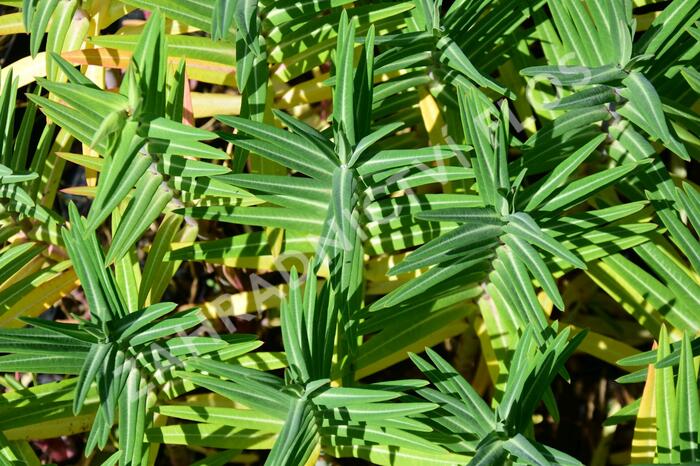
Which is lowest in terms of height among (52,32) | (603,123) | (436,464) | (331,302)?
(436,464)

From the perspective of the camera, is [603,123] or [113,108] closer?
[113,108]

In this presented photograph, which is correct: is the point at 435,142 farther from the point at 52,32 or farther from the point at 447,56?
the point at 52,32

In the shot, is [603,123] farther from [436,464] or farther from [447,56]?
[436,464]

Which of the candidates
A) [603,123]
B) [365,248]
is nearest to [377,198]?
[365,248]

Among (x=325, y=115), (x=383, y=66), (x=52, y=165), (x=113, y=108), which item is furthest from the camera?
(x=325, y=115)

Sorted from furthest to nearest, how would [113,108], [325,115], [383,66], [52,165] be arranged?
[325,115] → [52,165] → [383,66] → [113,108]

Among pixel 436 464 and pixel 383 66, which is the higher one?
pixel 383 66
